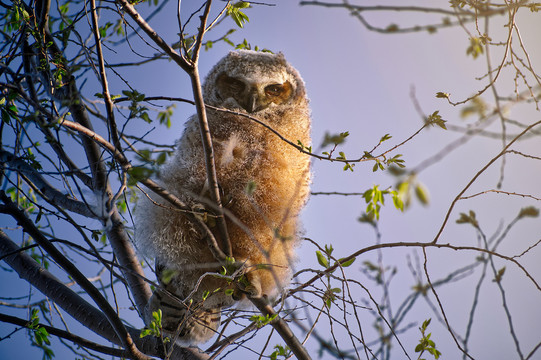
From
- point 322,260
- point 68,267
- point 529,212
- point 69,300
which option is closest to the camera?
point 529,212

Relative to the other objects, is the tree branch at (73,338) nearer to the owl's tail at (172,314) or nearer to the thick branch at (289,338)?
the owl's tail at (172,314)

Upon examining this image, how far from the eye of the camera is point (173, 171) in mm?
2268

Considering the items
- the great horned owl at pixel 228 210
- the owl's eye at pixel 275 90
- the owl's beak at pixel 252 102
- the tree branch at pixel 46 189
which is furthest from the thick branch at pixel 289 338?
the owl's eye at pixel 275 90

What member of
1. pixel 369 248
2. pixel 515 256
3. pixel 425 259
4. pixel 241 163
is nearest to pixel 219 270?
pixel 241 163

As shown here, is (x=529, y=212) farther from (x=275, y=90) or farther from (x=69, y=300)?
(x=69, y=300)

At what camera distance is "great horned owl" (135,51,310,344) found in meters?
2.18

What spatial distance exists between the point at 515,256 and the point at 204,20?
1520 millimetres

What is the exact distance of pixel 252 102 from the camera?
2.50m

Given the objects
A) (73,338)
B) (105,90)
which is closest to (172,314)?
(73,338)

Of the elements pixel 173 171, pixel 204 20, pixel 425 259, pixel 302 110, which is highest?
pixel 302 110

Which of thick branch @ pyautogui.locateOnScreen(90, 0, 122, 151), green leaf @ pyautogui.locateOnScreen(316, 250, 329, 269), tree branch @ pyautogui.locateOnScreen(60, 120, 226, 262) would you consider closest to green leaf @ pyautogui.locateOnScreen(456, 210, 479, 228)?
green leaf @ pyautogui.locateOnScreen(316, 250, 329, 269)

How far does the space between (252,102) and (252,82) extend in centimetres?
15

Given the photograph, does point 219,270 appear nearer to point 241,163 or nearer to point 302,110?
point 241,163

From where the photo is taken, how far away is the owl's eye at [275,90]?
2.66 meters
